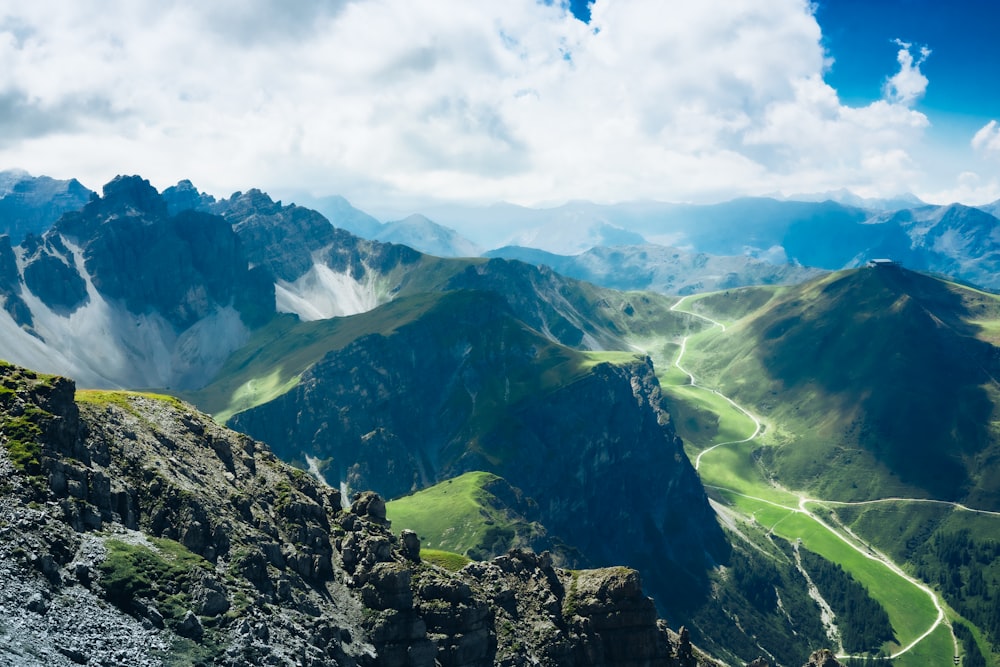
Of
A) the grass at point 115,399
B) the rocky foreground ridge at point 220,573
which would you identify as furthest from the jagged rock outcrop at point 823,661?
the grass at point 115,399

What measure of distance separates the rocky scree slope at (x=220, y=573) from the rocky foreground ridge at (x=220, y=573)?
232 millimetres

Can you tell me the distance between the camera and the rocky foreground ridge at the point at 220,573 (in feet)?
294

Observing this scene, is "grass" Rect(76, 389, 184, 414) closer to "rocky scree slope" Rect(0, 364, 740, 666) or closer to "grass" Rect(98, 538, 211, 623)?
"rocky scree slope" Rect(0, 364, 740, 666)

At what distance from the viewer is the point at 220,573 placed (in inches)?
4200

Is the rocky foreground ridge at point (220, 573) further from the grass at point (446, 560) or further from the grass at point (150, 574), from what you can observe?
the grass at point (446, 560)

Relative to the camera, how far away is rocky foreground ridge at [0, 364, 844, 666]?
3524 inches

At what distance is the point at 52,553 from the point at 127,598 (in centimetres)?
961

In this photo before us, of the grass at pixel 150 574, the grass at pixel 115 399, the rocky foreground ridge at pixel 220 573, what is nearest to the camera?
the rocky foreground ridge at pixel 220 573

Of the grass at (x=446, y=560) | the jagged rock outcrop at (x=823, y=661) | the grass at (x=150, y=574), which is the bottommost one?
the jagged rock outcrop at (x=823, y=661)

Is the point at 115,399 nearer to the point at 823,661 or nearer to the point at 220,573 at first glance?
the point at 220,573

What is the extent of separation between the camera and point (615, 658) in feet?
449

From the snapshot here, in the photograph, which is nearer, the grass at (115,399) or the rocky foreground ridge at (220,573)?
the rocky foreground ridge at (220,573)

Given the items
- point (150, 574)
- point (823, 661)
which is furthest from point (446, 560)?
point (823, 661)

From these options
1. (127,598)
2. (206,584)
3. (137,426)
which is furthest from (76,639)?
(137,426)
